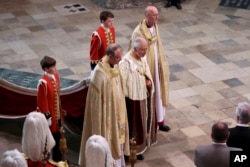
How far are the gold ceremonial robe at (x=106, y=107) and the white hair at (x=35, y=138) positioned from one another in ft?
5.69

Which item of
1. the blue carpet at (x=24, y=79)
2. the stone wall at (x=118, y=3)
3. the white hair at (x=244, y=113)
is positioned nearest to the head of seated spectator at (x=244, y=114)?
the white hair at (x=244, y=113)

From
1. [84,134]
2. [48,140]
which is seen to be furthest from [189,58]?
[48,140]

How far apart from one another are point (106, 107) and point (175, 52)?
4.76 meters

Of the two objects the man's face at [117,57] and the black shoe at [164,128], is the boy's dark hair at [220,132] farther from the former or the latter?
the black shoe at [164,128]

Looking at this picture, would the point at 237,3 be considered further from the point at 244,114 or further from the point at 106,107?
the point at 244,114

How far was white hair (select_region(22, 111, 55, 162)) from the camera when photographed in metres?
5.97

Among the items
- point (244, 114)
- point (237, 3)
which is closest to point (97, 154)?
point (244, 114)

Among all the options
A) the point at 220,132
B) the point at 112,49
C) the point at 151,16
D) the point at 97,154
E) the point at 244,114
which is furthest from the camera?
the point at 151,16

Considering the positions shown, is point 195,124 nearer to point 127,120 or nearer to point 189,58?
point 127,120

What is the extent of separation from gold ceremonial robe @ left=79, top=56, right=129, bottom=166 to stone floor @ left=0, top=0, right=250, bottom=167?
2.83 feet

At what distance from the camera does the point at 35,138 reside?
5.97 metres

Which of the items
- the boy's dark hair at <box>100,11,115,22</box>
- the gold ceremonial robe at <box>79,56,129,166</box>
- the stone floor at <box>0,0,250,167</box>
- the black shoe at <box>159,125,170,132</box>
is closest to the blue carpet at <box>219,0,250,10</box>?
the stone floor at <box>0,0,250,167</box>

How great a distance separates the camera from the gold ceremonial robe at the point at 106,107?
7.75 meters

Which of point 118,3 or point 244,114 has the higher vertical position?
point 244,114
